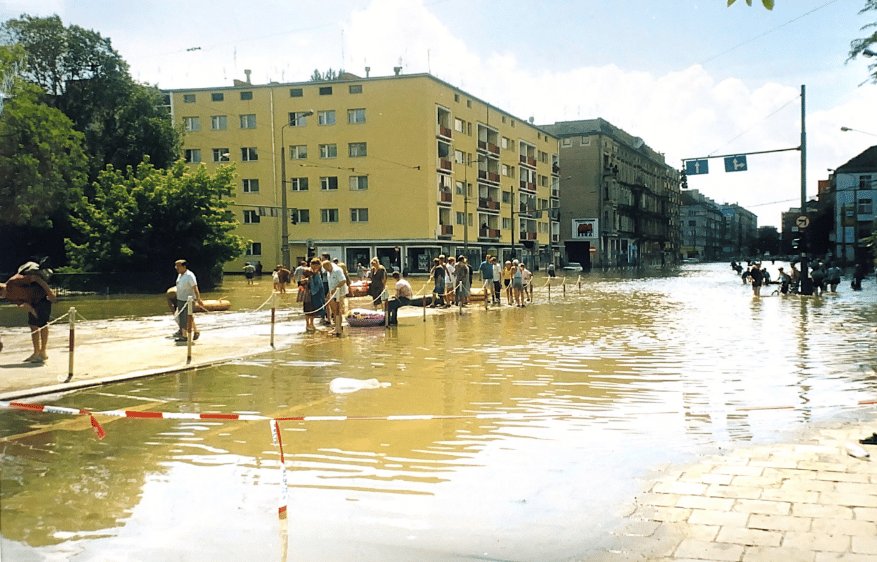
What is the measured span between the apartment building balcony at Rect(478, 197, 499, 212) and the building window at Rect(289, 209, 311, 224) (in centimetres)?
1865

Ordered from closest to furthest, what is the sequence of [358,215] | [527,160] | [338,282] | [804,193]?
[338,282]
[804,193]
[358,215]
[527,160]

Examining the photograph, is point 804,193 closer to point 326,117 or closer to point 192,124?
point 326,117

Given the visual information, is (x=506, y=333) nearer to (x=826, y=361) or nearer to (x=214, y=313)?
(x=826, y=361)

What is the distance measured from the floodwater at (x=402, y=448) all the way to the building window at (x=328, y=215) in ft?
175

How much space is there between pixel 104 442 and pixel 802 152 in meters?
29.7

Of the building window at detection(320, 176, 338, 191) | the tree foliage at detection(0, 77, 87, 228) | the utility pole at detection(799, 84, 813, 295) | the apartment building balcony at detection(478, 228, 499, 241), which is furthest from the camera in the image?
the apartment building balcony at detection(478, 228, 499, 241)

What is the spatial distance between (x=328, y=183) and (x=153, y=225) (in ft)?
97.6

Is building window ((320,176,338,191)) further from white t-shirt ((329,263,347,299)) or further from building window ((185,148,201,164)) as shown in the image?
white t-shirt ((329,263,347,299))

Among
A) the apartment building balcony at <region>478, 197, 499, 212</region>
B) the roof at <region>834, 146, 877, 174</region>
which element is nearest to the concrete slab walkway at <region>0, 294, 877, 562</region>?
the apartment building balcony at <region>478, 197, 499, 212</region>

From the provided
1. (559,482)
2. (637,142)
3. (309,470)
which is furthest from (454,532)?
(637,142)

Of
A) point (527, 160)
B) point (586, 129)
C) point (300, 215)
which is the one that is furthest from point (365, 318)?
point (586, 129)

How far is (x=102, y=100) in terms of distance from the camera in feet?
168

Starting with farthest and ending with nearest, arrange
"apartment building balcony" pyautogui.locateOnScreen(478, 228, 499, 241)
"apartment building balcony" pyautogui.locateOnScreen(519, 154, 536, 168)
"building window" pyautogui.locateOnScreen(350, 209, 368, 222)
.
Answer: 1. "apartment building balcony" pyautogui.locateOnScreen(519, 154, 536, 168)
2. "apartment building balcony" pyautogui.locateOnScreen(478, 228, 499, 241)
3. "building window" pyautogui.locateOnScreen(350, 209, 368, 222)

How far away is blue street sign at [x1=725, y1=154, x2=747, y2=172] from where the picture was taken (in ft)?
112
